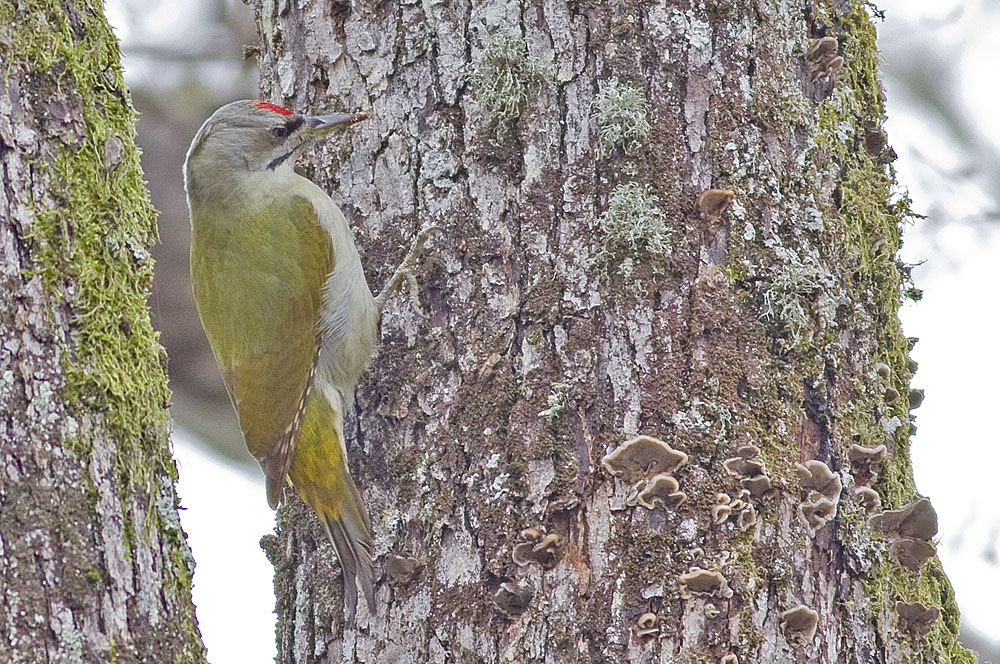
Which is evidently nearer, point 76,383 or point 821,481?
point 76,383

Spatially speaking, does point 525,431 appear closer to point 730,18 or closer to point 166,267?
point 730,18

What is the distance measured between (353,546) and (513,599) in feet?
1.63

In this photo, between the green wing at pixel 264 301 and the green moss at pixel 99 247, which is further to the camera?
the green wing at pixel 264 301

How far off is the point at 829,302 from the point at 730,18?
0.75 meters

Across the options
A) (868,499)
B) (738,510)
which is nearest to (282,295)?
(738,510)

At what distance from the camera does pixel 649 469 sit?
236 centimetres

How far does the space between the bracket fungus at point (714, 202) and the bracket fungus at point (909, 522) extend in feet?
2.56

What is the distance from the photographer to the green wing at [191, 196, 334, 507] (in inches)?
142

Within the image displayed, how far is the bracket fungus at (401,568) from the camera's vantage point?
255 cm

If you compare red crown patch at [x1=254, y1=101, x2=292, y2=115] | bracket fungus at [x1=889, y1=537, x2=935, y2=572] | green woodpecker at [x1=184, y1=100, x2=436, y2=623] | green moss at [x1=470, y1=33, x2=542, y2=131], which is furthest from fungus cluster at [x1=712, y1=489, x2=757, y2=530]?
red crown patch at [x1=254, y1=101, x2=292, y2=115]

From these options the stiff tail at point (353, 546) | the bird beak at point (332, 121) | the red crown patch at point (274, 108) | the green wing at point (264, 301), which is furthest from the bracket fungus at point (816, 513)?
the red crown patch at point (274, 108)

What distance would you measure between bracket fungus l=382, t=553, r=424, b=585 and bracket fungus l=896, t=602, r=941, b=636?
1.08m

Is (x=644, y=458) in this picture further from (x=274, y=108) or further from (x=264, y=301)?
(x=264, y=301)

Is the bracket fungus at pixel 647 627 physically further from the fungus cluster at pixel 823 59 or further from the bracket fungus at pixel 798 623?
the fungus cluster at pixel 823 59
